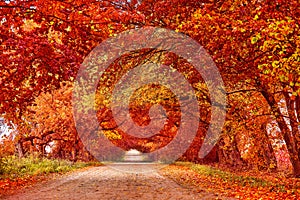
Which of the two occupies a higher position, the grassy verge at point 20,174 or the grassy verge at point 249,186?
the grassy verge at point 20,174

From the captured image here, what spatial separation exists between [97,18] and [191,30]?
9.24 ft

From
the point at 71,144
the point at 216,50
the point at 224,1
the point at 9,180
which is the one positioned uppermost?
the point at 224,1

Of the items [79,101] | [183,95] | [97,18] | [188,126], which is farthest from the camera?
[188,126]

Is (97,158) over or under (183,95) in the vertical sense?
under

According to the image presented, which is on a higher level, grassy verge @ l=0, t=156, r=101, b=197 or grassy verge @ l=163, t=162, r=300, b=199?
grassy verge @ l=0, t=156, r=101, b=197

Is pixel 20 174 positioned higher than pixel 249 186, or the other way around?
pixel 20 174

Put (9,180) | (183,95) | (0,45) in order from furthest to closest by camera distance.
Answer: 1. (183,95)
2. (9,180)
3. (0,45)

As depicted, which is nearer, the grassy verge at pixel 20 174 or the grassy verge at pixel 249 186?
the grassy verge at pixel 249 186

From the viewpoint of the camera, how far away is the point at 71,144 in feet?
115

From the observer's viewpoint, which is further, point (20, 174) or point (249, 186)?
point (20, 174)

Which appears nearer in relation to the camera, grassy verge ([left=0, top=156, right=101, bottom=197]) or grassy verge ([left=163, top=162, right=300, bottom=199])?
grassy verge ([left=163, top=162, right=300, bottom=199])

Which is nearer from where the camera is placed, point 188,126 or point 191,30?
point 191,30

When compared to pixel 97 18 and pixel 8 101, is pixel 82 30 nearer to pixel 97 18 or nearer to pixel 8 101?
pixel 97 18

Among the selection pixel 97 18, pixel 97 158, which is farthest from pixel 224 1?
pixel 97 158
